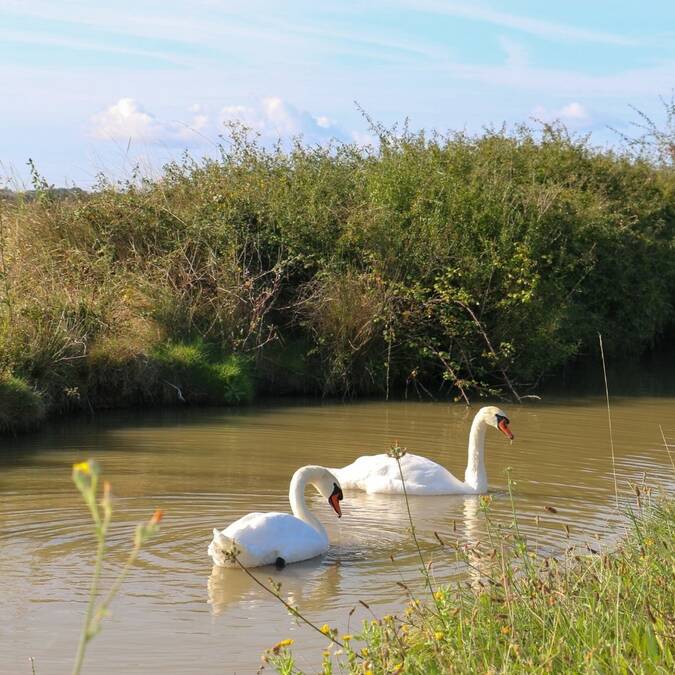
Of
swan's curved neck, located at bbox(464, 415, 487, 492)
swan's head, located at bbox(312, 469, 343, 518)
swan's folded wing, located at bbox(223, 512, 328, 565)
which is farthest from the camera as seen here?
swan's curved neck, located at bbox(464, 415, 487, 492)

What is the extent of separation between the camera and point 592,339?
76.7 ft

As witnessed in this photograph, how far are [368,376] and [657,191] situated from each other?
39.4 ft

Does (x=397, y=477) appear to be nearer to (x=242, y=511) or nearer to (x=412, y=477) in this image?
(x=412, y=477)

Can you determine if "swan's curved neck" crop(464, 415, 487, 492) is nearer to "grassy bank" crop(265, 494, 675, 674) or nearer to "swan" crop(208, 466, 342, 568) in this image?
"swan" crop(208, 466, 342, 568)

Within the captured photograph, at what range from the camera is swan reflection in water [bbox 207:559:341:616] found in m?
7.62

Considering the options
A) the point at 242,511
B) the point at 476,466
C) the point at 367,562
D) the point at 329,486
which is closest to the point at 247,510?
the point at 242,511

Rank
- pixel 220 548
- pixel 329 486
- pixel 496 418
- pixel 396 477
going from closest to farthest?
pixel 220 548 < pixel 329 486 < pixel 396 477 < pixel 496 418

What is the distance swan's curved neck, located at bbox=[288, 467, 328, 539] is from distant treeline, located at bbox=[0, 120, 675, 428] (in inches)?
280

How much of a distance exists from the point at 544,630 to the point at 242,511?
19.2 feet

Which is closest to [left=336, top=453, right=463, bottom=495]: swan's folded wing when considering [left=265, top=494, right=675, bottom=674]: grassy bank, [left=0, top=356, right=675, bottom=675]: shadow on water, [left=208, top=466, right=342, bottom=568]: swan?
[left=0, top=356, right=675, bottom=675]: shadow on water

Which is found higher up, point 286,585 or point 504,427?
point 504,427

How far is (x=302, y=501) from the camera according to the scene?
905cm

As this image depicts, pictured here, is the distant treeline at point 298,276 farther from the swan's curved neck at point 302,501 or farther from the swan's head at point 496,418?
the swan's curved neck at point 302,501

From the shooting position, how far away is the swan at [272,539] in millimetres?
8086
